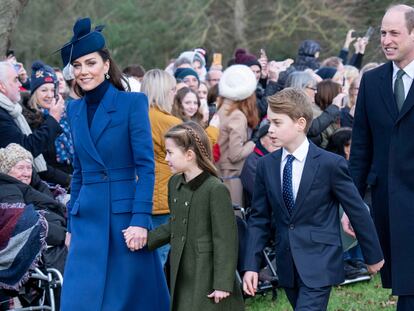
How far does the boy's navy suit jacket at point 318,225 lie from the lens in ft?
18.2

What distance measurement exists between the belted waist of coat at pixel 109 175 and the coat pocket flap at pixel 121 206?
5.6 inches

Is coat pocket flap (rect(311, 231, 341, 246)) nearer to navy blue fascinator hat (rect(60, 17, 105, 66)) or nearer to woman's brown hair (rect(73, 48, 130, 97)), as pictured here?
woman's brown hair (rect(73, 48, 130, 97))

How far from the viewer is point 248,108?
10.1m

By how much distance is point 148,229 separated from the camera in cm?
571

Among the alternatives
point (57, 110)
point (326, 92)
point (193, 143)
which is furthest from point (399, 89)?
point (326, 92)

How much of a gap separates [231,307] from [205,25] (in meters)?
23.5

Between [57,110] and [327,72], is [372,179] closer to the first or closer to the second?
[57,110]

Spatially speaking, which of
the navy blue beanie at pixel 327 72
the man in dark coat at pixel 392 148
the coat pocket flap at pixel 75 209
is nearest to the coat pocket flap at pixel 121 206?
the coat pocket flap at pixel 75 209

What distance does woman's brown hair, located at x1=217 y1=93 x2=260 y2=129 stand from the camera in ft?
32.9

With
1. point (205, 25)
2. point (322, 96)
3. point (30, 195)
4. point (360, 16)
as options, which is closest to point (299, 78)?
point (322, 96)

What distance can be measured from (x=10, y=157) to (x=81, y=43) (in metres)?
2.20

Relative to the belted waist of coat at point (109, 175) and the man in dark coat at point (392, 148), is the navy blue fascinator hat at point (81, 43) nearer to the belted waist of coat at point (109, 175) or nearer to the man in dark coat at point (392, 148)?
the belted waist of coat at point (109, 175)

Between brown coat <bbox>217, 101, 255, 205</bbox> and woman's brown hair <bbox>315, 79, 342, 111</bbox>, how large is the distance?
1.18 meters

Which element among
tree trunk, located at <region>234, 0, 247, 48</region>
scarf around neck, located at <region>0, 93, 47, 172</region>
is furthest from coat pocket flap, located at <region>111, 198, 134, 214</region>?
tree trunk, located at <region>234, 0, 247, 48</region>
